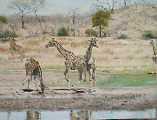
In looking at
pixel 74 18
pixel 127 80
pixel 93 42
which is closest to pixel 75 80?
pixel 93 42

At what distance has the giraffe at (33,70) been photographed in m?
5.12

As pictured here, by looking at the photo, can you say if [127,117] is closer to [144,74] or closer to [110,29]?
[144,74]

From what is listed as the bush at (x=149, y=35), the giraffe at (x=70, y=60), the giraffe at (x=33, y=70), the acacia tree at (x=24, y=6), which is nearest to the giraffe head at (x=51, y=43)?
the giraffe at (x=70, y=60)

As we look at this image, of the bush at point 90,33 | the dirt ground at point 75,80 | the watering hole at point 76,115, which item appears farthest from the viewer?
the bush at point 90,33

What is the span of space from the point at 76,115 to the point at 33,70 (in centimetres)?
67

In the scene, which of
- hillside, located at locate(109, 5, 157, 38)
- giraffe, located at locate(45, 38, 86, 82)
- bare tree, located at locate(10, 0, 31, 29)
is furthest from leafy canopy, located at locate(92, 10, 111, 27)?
bare tree, located at locate(10, 0, 31, 29)

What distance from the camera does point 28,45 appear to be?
5164mm

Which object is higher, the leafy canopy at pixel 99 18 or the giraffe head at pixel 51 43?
the leafy canopy at pixel 99 18

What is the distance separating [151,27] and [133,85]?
26.6 inches

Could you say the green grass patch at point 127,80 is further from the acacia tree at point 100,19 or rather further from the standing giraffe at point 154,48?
the acacia tree at point 100,19

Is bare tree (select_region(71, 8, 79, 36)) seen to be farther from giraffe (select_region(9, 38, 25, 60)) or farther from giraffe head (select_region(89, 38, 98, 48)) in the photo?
giraffe (select_region(9, 38, 25, 60))

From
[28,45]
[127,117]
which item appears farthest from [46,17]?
[127,117]

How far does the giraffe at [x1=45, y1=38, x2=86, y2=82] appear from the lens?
5.16 metres

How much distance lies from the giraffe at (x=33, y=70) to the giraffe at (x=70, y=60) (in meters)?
0.23
